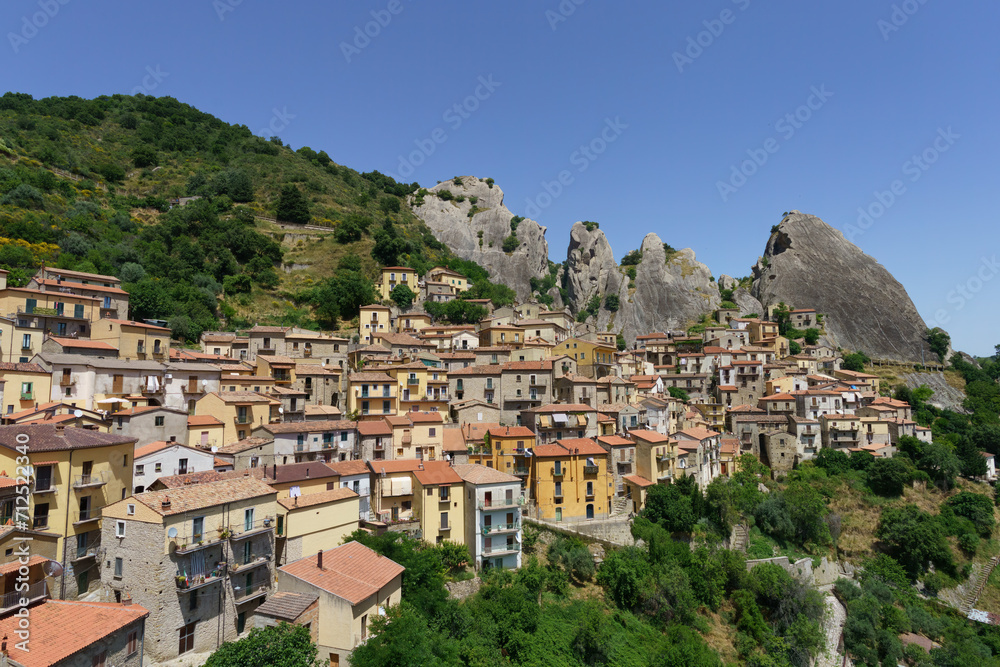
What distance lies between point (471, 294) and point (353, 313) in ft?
68.7

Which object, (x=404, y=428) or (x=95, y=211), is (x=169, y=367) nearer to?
(x=404, y=428)

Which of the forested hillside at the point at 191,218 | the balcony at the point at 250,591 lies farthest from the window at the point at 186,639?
the forested hillside at the point at 191,218

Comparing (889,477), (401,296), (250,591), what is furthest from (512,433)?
(401,296)

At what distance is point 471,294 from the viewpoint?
79.9 meters

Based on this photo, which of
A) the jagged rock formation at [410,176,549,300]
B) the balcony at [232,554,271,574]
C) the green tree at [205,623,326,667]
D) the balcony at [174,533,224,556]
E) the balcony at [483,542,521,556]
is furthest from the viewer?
the jagged rock formation at [410,176,549,300]

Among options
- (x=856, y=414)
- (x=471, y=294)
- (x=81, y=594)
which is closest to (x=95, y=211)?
(x=471, y=294)

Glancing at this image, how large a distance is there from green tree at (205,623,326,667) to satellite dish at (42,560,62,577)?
6807 millimetres

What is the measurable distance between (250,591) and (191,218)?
6633cm

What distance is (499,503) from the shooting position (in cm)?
3086

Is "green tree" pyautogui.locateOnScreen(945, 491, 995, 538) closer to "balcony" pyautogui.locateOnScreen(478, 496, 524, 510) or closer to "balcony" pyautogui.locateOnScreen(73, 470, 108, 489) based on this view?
"balcony" pyautogui.locateOnScreen(478, 496, 524, 510)

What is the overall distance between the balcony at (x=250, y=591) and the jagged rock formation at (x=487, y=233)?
8811cm

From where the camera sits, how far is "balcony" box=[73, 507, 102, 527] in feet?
66.9

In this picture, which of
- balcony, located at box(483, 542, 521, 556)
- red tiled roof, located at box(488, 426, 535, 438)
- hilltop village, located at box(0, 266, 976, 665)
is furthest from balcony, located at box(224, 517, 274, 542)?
red tiled roof, located at box(488, 426, 535, 438)

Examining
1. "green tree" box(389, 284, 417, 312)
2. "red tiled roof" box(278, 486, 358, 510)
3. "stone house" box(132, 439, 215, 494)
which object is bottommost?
"red tiled roof" box(278, 486, 358, 510)
